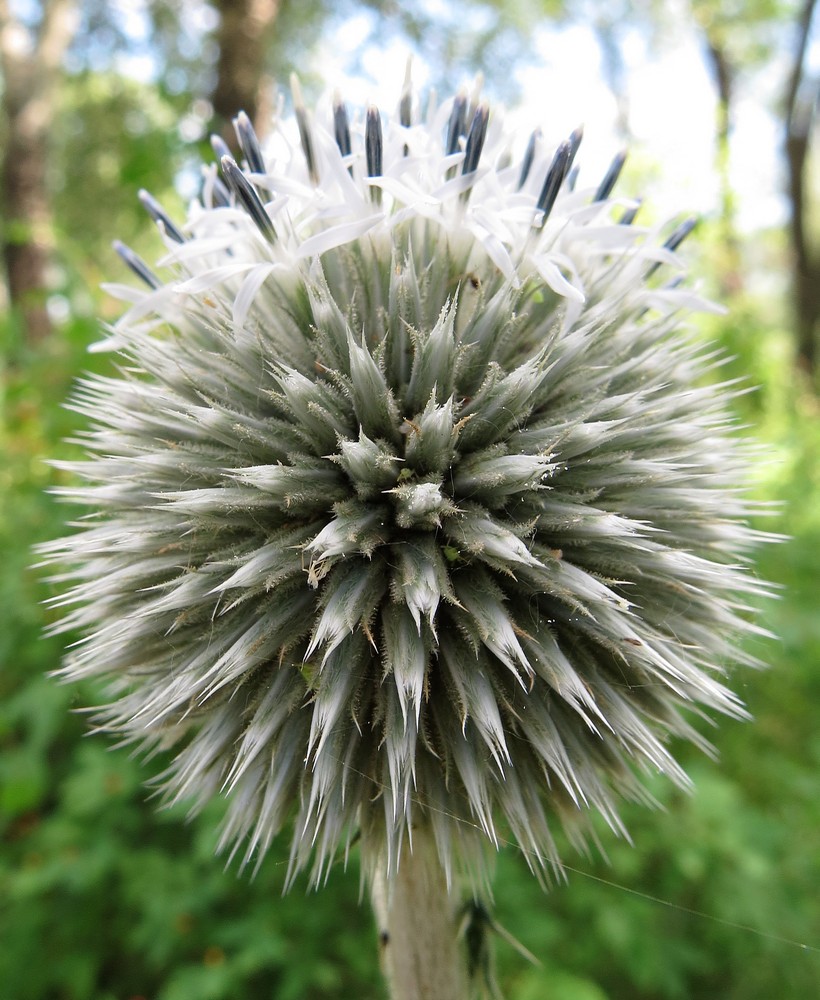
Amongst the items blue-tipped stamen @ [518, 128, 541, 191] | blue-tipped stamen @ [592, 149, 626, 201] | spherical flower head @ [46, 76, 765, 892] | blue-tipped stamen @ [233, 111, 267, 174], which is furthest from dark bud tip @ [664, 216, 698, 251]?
blue-tipped stamen @ [233, 111, 267, 174]

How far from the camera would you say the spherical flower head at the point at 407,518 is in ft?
3.92

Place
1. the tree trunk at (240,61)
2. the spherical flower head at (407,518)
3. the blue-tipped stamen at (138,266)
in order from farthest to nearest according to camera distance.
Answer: the tree trunk at (240,61) < the blue-tipped stamen at (138,266) < the spherical flower head at (407,518)

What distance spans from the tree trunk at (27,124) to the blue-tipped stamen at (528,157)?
5870mm

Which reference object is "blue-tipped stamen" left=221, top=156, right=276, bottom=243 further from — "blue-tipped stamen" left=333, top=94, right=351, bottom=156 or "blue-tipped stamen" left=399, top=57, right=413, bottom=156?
"blue-tipped stamen" left=399, top=57, right=413, bottom=156

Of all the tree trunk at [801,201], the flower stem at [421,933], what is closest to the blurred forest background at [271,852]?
the flower stem at [421,933]

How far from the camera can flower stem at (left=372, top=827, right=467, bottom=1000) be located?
1.39 metres

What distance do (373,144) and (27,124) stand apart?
662cm

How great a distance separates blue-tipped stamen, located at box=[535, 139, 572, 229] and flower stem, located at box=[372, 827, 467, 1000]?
1313 mm

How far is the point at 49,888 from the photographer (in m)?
2.43

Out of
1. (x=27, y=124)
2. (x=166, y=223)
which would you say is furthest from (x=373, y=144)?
(x=27, y=124)

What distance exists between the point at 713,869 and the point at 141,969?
2119mm

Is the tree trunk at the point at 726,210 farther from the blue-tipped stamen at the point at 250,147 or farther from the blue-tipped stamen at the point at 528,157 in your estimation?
the blue-tipped stamen at the point at 250,147

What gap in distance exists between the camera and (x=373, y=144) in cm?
142

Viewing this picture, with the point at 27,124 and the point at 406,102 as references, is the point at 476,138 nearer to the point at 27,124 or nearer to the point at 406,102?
the point at 406,102
